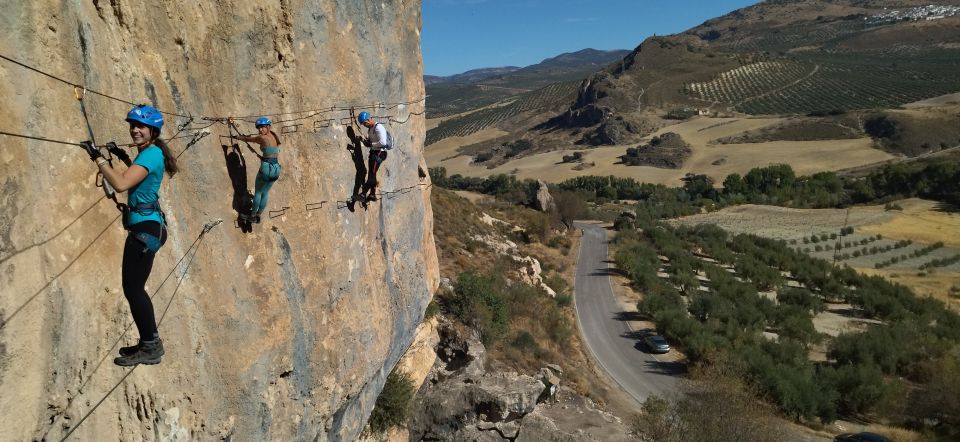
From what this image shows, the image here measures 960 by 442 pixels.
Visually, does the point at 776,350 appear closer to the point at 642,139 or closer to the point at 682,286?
the point at 682,286

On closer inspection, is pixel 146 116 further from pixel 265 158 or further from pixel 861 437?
pixel 861 437

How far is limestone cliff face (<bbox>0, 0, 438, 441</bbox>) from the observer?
425cm

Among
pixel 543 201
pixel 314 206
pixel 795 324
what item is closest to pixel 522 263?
pixel 795 324

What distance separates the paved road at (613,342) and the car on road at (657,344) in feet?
1.28

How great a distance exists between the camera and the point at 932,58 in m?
142

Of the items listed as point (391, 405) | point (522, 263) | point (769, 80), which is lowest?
point (522, 263)

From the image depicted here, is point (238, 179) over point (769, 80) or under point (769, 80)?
under

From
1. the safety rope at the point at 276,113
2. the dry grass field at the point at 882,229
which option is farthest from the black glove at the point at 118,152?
the dry grass field at the point at 882,229

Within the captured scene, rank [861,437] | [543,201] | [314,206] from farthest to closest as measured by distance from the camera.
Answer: [543,201]
[861,437]
[314,206]

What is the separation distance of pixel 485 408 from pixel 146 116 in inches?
442

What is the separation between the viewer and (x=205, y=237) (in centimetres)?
560

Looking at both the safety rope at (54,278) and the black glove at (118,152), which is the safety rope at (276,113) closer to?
the black glove at (118,152)

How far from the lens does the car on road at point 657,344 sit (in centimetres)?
2582

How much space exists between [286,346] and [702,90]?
14524 centimetres
